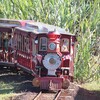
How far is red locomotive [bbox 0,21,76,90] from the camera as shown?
44.3 feet

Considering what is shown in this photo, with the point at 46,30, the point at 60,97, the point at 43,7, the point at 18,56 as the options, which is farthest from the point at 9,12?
the point at 60,97

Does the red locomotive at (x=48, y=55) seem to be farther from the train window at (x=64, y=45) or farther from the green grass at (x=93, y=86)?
the green grass at (x=93, y=86)

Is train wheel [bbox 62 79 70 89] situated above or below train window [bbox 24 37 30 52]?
below

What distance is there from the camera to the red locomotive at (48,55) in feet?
44.3

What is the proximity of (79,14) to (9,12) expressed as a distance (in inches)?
139

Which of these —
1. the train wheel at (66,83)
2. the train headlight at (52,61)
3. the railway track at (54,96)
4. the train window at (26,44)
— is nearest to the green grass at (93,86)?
the train wheel at (66,83)

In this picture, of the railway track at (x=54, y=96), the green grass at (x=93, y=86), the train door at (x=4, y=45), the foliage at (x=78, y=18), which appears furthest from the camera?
the train door at (x=4, y=45)

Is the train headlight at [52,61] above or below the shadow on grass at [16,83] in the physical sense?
above

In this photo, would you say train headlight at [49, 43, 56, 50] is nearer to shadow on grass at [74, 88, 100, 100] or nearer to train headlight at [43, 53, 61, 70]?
train headlight at [43, 53, 61, 70]

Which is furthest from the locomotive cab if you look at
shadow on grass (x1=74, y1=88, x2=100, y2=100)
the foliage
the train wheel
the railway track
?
the foliage

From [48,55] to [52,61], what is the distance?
257 mm

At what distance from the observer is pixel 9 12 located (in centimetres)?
1825

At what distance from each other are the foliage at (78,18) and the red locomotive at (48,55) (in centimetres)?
203

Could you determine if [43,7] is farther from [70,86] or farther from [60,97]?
[60,97]
